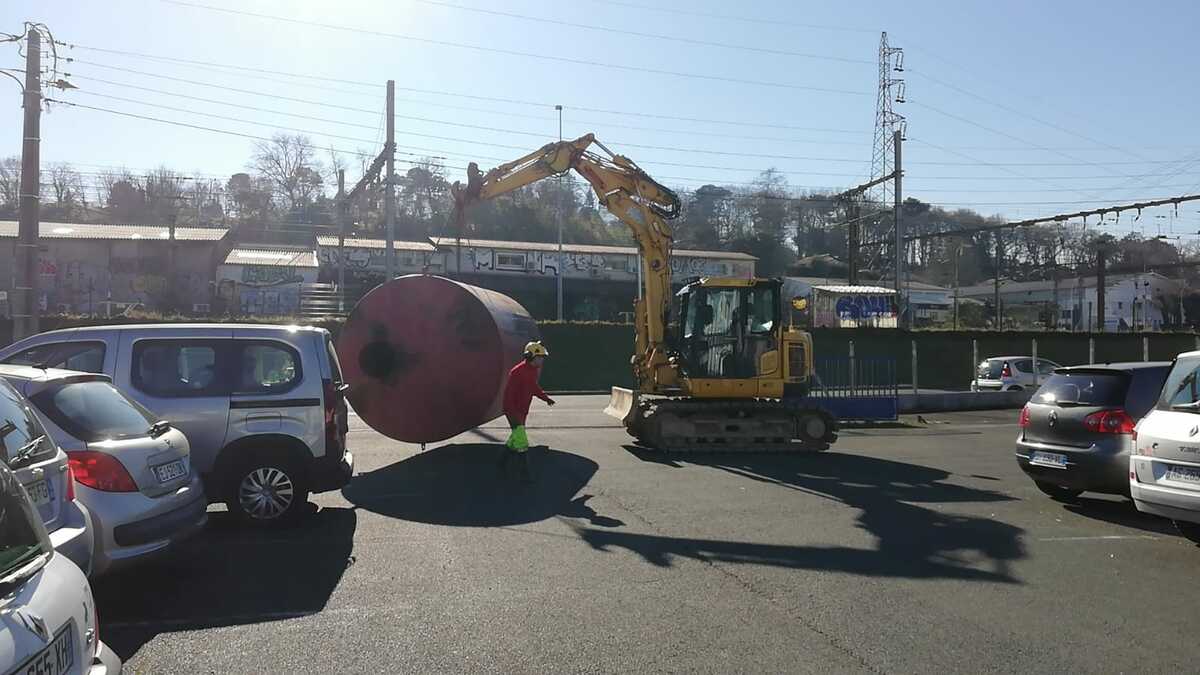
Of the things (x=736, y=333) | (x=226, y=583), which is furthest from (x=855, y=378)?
(x=226, y=583)

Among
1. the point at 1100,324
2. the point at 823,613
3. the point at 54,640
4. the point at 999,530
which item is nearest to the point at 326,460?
the point at 823,613

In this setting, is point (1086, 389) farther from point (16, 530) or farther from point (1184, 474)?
point (16, 530)

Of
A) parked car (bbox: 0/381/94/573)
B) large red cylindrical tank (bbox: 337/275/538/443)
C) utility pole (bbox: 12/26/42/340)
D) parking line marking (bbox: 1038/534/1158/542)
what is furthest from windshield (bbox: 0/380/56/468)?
utility pole (bbox: 12/26/42/340)

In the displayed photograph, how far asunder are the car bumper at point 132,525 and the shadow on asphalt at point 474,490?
122 inches

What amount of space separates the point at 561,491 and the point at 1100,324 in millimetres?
47433

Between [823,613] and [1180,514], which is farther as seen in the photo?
[1180,514]

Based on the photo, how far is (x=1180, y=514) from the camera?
766 cm

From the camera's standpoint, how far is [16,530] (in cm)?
295

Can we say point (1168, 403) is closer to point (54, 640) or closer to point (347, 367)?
point (54, 640)

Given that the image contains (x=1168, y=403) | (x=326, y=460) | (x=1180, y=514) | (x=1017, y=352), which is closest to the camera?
(x=1180, y=514)

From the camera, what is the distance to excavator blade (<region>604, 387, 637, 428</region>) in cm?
1606

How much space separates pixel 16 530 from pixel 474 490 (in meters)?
8.22

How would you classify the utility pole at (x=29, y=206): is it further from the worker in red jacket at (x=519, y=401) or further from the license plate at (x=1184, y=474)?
the license plate at (x=1184, y=474)

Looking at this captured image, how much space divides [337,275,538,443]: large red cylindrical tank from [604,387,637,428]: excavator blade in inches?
118
